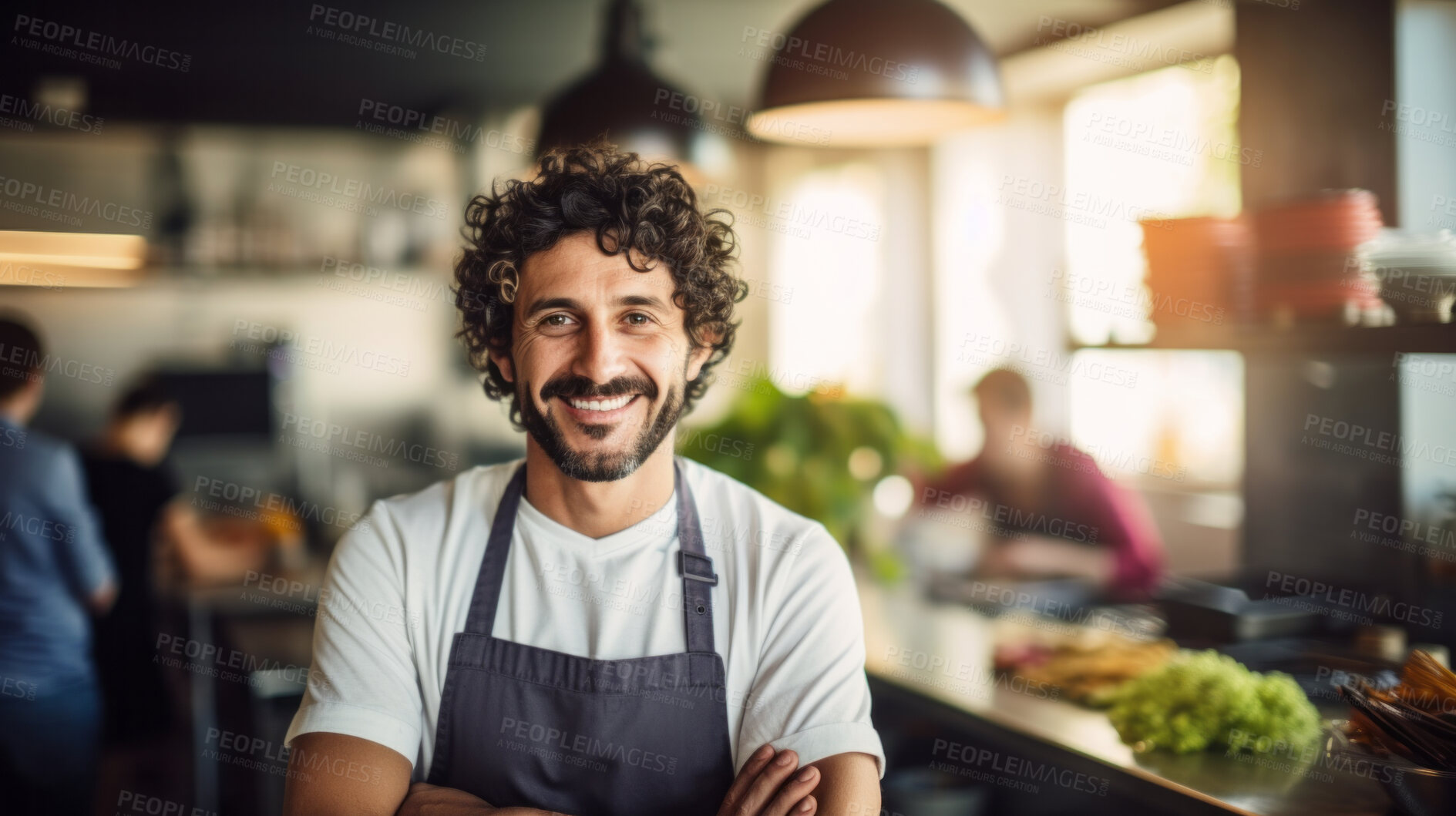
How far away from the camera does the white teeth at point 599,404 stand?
5.14 ft

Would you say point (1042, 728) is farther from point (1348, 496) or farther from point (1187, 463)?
point (1187, 463)

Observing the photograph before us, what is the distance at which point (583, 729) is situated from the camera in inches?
60.1

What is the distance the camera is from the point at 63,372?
5609mm

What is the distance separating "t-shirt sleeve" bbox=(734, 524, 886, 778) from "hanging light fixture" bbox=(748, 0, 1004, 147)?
3.08 ft

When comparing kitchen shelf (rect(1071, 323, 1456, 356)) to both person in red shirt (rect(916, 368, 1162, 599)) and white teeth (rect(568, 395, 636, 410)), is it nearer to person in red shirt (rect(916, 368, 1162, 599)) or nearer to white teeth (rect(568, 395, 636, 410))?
person in red shirt (rect(916, 368, 1162, 599))

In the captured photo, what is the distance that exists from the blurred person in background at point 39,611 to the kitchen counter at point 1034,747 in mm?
2163

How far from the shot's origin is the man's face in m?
1.57

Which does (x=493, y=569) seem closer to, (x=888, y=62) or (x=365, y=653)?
(x=365, y=653)

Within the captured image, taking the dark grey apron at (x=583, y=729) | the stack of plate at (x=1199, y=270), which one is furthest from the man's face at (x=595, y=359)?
the stack of plate at (x=1199, y=270)

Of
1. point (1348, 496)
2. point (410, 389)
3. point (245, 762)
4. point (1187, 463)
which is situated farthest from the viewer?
point (410, 389)

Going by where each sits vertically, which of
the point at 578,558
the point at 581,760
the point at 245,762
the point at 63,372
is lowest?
the point at 245,762

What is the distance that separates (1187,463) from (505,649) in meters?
3.82

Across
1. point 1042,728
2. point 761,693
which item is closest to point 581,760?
point 761,693

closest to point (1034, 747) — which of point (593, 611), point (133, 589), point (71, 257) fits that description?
point (593, 611)
